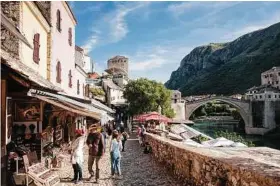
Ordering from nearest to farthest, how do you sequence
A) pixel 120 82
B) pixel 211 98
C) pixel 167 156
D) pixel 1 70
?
pixel 1 70
pixel 167 156
pixel 120 82
pixel 211 98

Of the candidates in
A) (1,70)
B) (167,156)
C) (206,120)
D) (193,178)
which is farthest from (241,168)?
(206,120)

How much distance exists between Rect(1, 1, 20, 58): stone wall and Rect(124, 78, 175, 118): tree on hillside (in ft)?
126

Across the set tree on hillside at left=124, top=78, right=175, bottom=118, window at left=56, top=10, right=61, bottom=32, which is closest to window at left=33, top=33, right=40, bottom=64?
window at left=56, top=10, right=61, bottom=32

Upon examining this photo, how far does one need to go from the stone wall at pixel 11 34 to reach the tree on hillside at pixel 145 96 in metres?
38.4

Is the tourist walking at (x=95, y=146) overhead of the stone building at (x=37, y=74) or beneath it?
beneath

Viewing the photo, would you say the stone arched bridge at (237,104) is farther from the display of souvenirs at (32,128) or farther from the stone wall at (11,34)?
the display of souvenirs at (32,128)

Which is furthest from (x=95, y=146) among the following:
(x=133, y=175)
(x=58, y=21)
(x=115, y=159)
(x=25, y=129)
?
(x=58, y=21)

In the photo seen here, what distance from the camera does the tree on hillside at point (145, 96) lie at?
50.7m

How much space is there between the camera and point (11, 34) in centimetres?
1209

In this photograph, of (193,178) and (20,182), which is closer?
(20,182)

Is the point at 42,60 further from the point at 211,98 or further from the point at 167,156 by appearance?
the point at 211,98

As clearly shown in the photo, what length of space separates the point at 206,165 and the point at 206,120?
101 metres

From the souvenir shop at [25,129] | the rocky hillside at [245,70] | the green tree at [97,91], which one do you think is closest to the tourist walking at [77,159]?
the souvenir shop at [25,129]

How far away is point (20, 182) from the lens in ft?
25.6
